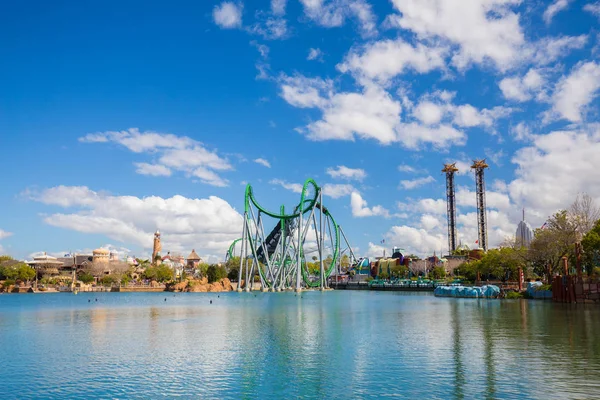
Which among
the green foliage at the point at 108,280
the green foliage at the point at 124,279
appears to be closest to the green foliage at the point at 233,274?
the green foliage at the point at 124,279

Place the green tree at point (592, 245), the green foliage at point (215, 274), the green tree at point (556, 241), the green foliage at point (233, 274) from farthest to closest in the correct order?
the green foliage at point (233, 274)
the green foliage at point (215, 274)
the green tree at point (556, 241)
the green tree at point (592, 245)

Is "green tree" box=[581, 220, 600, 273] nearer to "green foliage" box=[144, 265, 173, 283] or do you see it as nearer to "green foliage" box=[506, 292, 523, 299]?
"green foliage" box=[506, 292, 523, 299]

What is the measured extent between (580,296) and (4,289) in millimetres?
166263

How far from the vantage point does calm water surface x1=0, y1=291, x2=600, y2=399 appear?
21469 mm

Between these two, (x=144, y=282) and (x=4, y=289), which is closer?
(x=4, y=289)

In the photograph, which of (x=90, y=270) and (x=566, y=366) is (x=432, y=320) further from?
(x=90, y=270)

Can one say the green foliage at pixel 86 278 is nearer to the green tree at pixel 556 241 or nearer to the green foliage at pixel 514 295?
the green foliage at pixel 514 295

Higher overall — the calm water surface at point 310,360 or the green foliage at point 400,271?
the green foliage at point 400,271

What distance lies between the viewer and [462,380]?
74.3 ft

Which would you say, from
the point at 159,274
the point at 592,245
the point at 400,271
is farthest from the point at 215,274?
the point at 592,245

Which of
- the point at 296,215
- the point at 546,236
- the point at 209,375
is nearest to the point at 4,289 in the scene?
the point at 296,215

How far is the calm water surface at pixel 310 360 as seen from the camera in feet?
70.4

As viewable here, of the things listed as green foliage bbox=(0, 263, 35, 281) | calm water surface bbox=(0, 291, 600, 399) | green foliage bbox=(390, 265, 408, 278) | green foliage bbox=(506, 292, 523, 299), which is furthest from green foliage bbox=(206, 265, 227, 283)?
calm water surface bbox=(0, 291, 600, 399)

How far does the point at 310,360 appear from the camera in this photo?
28109 mm
